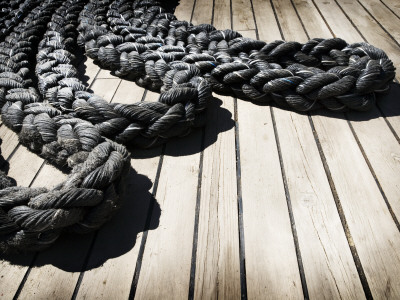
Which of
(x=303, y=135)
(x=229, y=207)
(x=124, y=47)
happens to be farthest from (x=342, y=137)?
(x=124, y=47)

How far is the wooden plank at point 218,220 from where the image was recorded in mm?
1039

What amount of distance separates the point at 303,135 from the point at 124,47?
1.16 metres

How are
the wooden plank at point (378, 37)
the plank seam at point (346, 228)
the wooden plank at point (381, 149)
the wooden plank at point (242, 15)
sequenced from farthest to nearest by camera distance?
the wooden plank at point (242, 15)
the wooden plank at point (378, 37)
the wooden plank at point (381, 149)
the plank seam at point (346, 228)

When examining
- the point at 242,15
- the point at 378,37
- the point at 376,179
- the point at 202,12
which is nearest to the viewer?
the point at 376,179

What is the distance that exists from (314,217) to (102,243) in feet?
2.48

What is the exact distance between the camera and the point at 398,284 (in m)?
1.00

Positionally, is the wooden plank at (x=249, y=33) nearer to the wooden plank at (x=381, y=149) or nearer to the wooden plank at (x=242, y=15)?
the wooden plank at (x=242, y=15)

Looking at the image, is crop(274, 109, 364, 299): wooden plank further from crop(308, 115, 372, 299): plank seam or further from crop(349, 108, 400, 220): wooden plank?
crop(349, 108, 400, 220): wooden plank

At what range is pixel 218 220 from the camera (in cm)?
120

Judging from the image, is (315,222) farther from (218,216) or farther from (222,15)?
(222,15)

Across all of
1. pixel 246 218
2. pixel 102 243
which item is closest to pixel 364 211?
pixel 246 218

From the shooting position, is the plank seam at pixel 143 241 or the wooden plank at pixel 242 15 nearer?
the plank seam at pixel 143 241

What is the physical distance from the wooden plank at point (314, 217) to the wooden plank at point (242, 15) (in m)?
1.11

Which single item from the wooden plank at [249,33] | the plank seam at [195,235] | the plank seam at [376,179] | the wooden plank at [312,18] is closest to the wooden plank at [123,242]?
the plank seam at [195,235]
